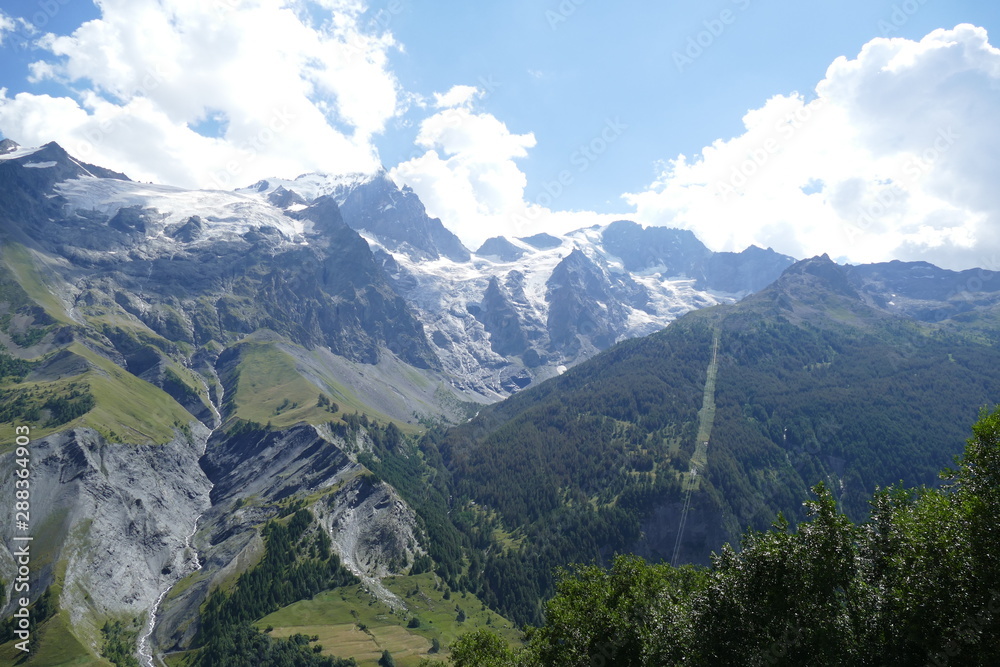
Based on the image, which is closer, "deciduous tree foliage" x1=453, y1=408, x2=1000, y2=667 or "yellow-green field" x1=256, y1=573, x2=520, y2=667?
"deciduous tree foliage" x1=453, y1=408, x2=1000, y2=667

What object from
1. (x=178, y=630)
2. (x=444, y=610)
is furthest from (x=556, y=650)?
(x=178, y=630)

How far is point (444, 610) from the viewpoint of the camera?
184m

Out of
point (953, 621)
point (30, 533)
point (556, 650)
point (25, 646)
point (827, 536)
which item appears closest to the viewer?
point (953, 621)

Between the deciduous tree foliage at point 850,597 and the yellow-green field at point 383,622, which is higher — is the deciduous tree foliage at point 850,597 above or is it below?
above

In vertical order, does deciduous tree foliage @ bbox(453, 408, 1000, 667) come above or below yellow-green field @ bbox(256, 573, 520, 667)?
above

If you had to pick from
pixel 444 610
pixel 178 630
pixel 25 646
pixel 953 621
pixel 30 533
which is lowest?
pixel 444 610

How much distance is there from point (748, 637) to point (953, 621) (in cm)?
1106

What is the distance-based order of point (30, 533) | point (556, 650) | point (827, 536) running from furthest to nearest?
1. point (30, 533)
2. point (556, 650)
3. point (827, 536)

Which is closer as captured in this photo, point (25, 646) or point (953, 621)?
point (953, 621)

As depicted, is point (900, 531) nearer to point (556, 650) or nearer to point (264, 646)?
point (556, 650)

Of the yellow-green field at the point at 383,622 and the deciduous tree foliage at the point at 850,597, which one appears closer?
the deciduous tree foliage at the point at 850,597

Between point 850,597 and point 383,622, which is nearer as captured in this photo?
point 850,597

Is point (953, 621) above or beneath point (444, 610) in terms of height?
above

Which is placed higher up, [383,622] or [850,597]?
[850,597]
